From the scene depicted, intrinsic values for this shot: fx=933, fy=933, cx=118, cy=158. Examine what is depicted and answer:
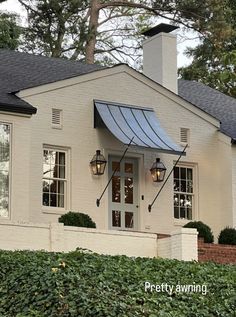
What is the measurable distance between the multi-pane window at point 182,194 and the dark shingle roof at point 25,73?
396 centimetres

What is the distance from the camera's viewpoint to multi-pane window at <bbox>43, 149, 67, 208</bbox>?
23.4 meters

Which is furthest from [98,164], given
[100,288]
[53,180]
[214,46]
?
[214,46]

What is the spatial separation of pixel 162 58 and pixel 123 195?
4899mm

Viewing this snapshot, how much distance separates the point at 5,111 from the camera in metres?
22.0

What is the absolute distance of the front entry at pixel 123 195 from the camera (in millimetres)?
24438

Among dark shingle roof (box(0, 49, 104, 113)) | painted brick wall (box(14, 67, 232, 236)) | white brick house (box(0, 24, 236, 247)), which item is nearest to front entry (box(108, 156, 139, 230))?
white brick house (box(0, 24, 236, 247))

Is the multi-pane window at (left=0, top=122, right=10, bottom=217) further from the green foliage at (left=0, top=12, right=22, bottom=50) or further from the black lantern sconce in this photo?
the green foliage at (left=0, top=12, right=22, bottom=50)

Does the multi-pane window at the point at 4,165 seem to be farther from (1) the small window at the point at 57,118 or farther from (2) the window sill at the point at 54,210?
(1) the small window at the point at 57,118

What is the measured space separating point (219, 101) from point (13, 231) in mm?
13055

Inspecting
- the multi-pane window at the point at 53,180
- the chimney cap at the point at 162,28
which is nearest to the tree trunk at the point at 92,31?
the chimney cap at the point at 162,28

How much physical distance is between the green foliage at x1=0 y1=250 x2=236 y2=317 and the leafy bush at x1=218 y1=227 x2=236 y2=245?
7.08m

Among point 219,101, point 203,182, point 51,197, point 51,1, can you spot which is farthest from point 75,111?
point 51,1

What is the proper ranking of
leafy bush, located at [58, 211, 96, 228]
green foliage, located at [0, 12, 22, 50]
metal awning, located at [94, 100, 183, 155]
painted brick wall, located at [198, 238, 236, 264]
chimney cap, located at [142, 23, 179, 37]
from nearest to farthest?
painted brick wall, located at [198, 238, 236, 264]
leafy bush, located at [58, 211, 96, 228]
metal awning, located at [94, 100, 183, 155]
chimney cap, located at [142, 23, 179, 37]
green foliage, located at [0, 12, 22, 50]

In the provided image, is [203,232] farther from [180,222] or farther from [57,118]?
[57,118]
